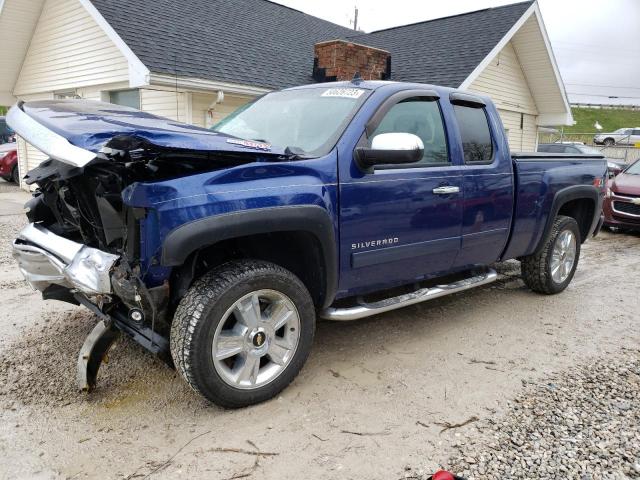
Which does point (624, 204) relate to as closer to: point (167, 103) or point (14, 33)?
point (167, 103)

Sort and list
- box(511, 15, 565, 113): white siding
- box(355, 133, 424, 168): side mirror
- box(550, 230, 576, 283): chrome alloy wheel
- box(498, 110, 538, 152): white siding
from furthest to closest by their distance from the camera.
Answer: box(498, 110, 538, 152): white siding → box(511, 15, 565, 113): white siding → box(550, 230, 576, 283): chrome alloy wheel → box(355, 133, 424, 168): side mirror

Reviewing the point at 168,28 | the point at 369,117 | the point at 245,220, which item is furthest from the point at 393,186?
the point at 168,28

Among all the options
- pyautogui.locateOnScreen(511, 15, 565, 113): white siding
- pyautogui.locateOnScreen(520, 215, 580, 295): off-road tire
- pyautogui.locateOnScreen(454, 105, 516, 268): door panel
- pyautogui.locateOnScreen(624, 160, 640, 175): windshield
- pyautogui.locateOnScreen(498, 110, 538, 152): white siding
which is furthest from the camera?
pyautogui.locateOnScreen(498, 110, 538, 152): white siding

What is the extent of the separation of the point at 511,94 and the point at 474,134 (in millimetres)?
11934

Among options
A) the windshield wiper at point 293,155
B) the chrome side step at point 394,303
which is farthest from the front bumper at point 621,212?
the windshield wiper at point 293,155

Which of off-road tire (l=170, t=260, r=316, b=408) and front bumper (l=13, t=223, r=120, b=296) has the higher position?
front bumper (l=13, t=223, r=120, b=296)

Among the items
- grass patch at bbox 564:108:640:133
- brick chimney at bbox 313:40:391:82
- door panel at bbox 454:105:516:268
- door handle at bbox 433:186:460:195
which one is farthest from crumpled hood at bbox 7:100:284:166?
grass patch at bbox 564:108:640:133

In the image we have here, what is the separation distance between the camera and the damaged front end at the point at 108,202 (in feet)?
8.68

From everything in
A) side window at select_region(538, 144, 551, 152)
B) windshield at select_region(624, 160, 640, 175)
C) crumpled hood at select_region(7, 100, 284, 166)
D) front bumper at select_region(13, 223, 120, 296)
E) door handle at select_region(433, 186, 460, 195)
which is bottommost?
front bumper at select_region(13, 223, 120, 296)

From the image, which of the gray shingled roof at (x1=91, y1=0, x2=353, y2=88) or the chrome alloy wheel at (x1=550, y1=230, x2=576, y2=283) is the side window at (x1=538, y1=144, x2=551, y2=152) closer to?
the gray shingled roof at (x1=91, y1=0, x2=353, y2=88)

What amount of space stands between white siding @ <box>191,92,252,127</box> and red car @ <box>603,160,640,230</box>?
7432 mm

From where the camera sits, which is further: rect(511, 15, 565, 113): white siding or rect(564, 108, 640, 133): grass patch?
rect(564, 108, 640, 133): grass patch

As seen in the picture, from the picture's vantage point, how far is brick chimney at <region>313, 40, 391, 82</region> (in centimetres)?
1187

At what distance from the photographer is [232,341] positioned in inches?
118
